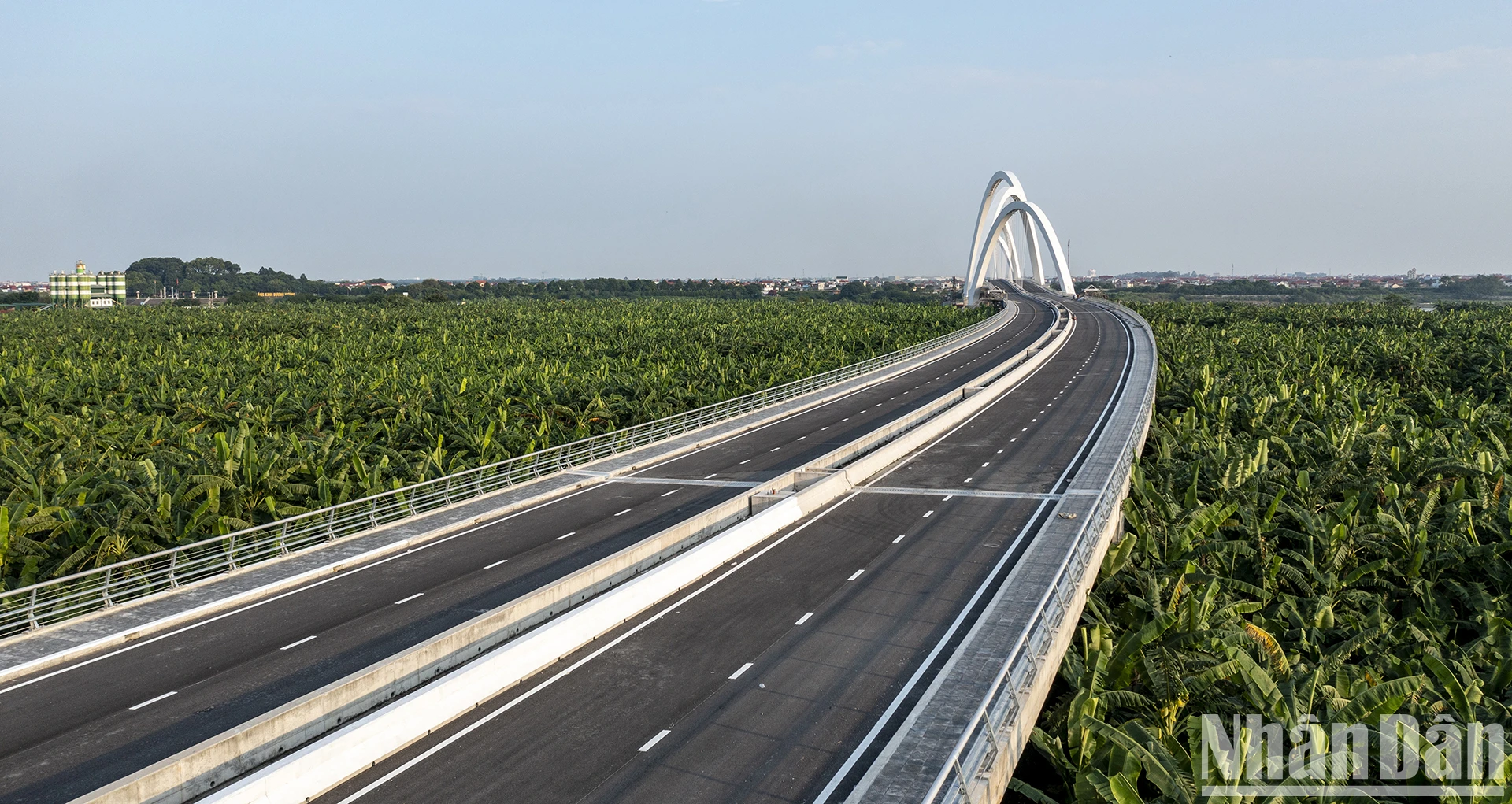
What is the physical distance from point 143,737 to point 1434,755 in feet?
65.2

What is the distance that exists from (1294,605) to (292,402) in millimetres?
46742

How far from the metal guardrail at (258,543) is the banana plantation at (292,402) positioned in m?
0.84

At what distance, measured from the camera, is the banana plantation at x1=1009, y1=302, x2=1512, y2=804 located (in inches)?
560

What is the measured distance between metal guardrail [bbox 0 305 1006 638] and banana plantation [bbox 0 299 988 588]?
84 cm

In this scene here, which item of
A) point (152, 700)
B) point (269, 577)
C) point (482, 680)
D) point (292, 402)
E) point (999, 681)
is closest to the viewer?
point (999, 681)

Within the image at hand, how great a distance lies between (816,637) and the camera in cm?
1948

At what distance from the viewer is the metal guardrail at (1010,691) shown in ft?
43.0

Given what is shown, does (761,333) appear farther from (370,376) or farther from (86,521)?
(86,521)

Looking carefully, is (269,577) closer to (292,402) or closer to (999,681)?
(999,681)

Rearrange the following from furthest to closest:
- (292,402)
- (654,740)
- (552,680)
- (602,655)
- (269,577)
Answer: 1. (292,402)
2. (269,577)
3. (602,655)
4. (552,680)
5. (654,740)

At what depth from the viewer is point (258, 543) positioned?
24.0m

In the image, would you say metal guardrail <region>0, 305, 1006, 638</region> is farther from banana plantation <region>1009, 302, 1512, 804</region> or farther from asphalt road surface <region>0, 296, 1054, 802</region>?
banana plantation <region>1009, 302, 1512, 804</region>

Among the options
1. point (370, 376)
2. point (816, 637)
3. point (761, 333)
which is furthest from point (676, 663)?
point (761, 333)

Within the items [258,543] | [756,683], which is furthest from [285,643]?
[756,683]
